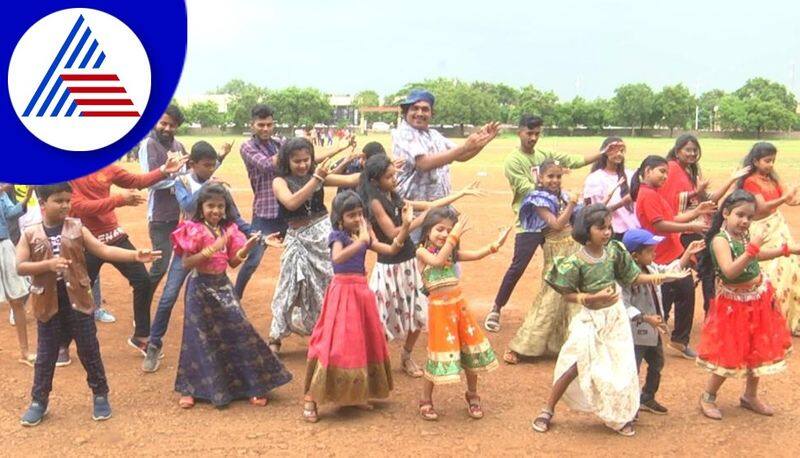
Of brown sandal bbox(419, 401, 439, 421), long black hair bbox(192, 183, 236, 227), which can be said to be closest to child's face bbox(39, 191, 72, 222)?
long black hair bbox(192, 183, 236, 227)

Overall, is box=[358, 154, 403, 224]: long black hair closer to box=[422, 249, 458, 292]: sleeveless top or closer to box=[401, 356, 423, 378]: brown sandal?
box=[422, 249, 458, 292]: sleeveless top

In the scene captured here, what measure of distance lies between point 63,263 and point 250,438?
1477mm

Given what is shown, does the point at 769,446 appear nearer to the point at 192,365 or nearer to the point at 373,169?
the point at 373,169

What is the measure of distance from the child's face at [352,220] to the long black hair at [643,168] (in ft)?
8.15

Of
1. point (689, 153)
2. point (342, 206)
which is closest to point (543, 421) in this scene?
point (342, 206)

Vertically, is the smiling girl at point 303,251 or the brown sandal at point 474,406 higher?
the smiling girl at point 303,251

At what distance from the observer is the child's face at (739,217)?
4504mm

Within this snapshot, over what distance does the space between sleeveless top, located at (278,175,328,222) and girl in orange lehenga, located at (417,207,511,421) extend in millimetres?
1213

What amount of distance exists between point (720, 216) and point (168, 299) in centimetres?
409

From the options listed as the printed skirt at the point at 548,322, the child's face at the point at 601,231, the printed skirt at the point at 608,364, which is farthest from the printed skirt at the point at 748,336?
the printed skirt at the point at 548,322

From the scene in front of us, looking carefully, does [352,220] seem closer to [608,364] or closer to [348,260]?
[348,260]

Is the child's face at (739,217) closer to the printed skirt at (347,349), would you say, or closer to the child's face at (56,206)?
the printed skirt at (347,349)

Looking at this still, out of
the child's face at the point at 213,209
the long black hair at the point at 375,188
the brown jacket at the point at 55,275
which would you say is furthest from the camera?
the long black hair at the point at 375,188

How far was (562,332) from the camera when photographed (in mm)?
5797
